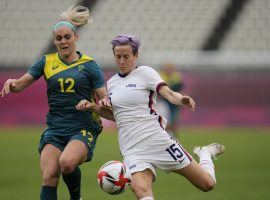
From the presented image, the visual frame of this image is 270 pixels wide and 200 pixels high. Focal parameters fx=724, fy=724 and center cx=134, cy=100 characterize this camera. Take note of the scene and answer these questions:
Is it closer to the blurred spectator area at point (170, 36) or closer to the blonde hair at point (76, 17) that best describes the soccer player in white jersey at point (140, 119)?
the blonde hair at point (76, 17)

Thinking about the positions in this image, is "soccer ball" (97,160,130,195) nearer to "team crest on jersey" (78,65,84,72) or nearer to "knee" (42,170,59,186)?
"knee" (42,170,59,186)

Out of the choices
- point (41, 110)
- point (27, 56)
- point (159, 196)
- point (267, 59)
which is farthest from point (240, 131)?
point (159, 196)

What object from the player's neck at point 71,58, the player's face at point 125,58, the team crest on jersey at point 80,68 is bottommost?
the team crest on jersey at point 80,68

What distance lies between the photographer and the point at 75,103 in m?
8.03

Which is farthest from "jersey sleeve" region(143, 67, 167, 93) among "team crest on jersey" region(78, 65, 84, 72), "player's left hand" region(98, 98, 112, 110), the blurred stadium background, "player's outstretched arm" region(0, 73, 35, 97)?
the blurred stadium background

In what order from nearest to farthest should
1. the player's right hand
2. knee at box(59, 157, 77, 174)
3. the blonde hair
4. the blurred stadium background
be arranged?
knee at box(59, 157, 77, 174)
the player's right hand
the blonde hair
the blurred stadium background

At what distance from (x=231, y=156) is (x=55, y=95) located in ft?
27.7

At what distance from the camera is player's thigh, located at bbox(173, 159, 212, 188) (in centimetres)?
743

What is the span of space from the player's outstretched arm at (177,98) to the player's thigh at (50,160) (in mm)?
1461

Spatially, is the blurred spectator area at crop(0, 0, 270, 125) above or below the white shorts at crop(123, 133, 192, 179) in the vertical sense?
below

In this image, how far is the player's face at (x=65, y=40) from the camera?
315 inches

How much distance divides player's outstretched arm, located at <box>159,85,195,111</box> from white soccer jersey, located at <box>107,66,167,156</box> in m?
0.10

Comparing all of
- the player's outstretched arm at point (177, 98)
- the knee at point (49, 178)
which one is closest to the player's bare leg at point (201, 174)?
the player's outstretched arm at point (177, 98)

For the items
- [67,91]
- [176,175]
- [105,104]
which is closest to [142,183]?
[105,104]
